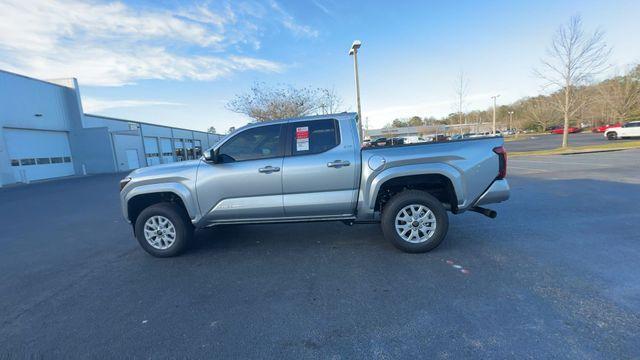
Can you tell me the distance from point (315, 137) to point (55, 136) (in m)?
29.2

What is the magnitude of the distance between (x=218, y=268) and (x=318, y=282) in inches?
57.6

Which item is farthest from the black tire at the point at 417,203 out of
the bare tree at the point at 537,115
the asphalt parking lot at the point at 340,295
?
the bare tree at the point at 537,115

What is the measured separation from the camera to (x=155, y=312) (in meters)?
2.91

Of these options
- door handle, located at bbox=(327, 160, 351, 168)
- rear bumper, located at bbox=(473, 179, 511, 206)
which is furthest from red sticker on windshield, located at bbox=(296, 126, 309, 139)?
rear bumper, located at bbox=(473, 179, 511, 206)

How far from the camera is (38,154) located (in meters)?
21.6

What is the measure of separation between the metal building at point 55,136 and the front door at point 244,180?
607 inches

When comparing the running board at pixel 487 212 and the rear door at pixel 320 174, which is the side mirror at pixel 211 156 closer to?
the rear door at pixel 320 174

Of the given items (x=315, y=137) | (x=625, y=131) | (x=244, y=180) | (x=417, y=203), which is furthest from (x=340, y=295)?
(x=625, y=131)

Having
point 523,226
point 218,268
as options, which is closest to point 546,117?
point 523,226

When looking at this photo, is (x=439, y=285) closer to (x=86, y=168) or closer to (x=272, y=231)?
(x=272, y=231)

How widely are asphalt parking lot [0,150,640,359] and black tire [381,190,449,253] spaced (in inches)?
5.6

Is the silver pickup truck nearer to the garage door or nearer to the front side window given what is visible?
the front side window

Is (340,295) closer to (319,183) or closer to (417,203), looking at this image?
(319,183)

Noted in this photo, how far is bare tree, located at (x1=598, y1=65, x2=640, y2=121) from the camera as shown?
44.6 meters
